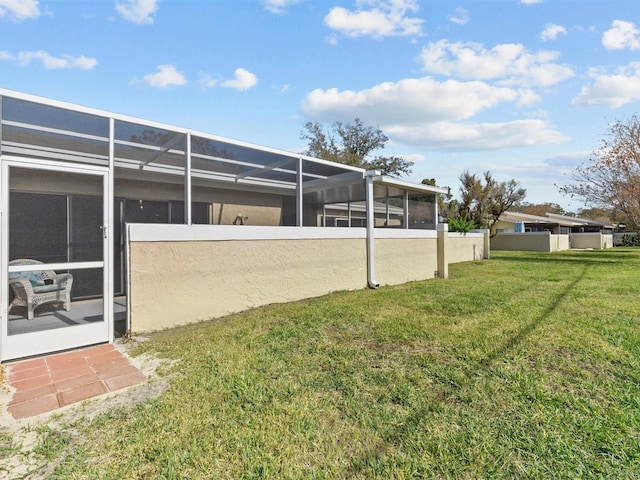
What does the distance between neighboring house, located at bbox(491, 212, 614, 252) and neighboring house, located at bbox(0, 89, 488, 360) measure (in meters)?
19.0

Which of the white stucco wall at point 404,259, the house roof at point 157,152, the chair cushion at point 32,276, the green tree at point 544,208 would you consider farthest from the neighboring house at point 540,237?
the chair cushion at point 32,276

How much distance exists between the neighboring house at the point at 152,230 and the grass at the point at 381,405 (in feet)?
2.95

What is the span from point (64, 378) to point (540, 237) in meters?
27.5

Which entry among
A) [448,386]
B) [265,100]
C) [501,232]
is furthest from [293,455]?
[501,232]

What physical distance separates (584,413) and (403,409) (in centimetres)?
145

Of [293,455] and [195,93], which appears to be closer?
[293,455]

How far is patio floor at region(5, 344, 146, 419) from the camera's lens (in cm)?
280

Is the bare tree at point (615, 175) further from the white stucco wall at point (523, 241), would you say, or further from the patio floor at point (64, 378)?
the patio floor at point (64, 378)

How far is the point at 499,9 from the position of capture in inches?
290

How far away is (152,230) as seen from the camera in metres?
4.75

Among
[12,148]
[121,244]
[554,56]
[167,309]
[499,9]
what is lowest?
[167,309]

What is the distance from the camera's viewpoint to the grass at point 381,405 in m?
2.02

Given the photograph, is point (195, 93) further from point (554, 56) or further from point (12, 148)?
point (554, 56)

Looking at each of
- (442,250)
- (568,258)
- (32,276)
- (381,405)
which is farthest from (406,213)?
(568,258)
